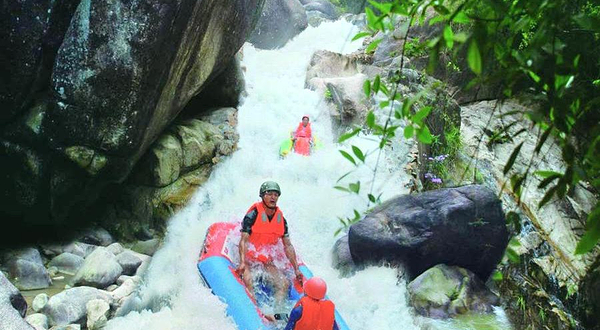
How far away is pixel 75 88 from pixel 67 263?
238cm

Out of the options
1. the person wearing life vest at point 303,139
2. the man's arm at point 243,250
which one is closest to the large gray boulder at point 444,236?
the man's arm at point 243,250

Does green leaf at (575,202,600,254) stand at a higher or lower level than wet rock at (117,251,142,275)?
higher

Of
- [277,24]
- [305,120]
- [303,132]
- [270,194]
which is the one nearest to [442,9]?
[270,194]

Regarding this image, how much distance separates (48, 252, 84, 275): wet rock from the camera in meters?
6.44

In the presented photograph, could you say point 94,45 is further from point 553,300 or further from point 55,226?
point 553,300

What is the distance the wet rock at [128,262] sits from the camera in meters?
6.55

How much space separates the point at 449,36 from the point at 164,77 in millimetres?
5883

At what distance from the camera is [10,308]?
3814mm

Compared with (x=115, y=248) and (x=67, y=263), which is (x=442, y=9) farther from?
(x=115, y=248)

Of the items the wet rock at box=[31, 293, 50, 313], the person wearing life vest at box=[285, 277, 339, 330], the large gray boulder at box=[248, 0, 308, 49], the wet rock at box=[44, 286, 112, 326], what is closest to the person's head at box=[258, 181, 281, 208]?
the person wearing life vest at box=[285, 277, 339, 330]

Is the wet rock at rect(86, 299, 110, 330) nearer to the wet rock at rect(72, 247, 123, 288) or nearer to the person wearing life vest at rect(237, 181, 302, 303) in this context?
the wet rock at rect(72, 247, 123, 288)

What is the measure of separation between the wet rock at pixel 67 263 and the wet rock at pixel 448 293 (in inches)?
179

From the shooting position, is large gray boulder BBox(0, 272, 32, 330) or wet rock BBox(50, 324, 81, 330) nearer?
large gray boulder BBox(0, 272, 32, 330)

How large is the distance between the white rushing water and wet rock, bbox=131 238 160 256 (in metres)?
0.15
